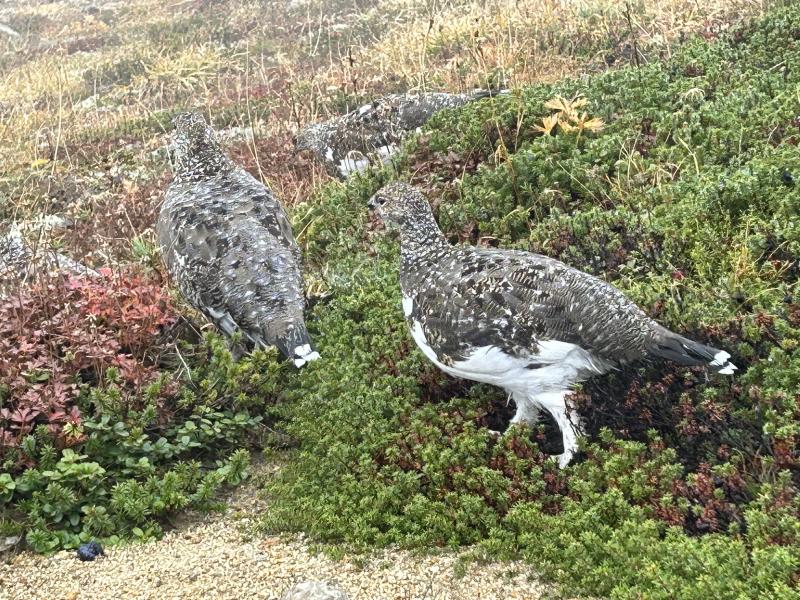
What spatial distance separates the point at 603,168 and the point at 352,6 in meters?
16.6

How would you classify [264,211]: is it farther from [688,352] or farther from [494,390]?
[688,352]

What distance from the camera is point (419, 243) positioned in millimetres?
4957

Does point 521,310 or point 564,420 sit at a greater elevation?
point 521,310

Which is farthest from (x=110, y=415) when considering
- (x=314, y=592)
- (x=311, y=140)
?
(x=311, y=140)

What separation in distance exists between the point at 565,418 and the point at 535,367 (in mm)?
340

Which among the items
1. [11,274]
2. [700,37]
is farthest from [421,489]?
[700,37]

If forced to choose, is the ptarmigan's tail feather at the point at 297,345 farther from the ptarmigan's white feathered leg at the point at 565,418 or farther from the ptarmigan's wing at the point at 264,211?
the ptarmigan's white feathered leg at the point at 565,418

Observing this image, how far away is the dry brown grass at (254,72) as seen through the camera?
31.6 ft

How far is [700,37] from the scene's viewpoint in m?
9.23

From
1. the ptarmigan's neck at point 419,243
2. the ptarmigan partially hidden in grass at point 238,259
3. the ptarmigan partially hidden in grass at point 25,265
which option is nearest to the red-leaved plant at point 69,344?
the ptarmigan partially hidden in grass at point 25,265

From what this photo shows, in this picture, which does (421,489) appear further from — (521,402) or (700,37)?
(700,37)

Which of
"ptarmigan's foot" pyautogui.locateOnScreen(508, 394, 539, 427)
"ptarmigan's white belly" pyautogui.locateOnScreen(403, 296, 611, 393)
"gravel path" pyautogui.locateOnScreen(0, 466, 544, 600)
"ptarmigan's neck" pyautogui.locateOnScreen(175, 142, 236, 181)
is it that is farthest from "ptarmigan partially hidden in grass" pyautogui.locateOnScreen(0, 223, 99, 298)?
"ptarmigan's foot" pyautogui.locateOnScreen(508, 394, 539, 427)

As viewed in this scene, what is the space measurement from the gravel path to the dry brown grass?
382cm

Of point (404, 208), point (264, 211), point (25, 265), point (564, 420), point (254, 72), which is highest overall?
point (404, 208)
